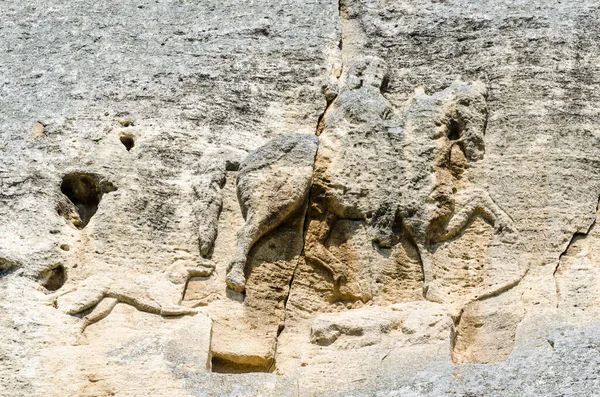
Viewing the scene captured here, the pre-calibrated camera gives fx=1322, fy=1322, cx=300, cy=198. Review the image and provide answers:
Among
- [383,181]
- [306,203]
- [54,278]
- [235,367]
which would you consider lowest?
[235,367]

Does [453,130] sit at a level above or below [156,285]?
above

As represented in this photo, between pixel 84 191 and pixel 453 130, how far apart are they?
245 cm

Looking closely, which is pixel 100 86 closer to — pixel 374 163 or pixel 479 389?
pixel 374 163

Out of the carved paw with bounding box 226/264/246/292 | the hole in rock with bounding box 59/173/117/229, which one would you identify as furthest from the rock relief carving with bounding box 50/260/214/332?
the hole in rock with bounding box 59/173/117/229

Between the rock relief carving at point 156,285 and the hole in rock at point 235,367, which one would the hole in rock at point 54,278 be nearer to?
the rock relief carving at point 156,285

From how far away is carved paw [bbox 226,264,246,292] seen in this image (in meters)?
8.06

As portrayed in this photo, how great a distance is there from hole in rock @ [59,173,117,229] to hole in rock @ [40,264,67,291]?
49cm

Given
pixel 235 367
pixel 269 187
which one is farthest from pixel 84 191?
pixel 235 367

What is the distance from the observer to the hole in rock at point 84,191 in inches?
336

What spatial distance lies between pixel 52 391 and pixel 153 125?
2.26m

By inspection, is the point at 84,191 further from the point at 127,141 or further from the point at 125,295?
the point at 125,295

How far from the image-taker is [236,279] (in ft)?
26.5

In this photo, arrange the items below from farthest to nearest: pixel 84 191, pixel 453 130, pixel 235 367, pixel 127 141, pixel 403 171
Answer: pixel 127 141, pixel 453 130, pixel 84 191, pixel 403 171, pixel 235 367

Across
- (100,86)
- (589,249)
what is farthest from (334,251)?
(100,86)
